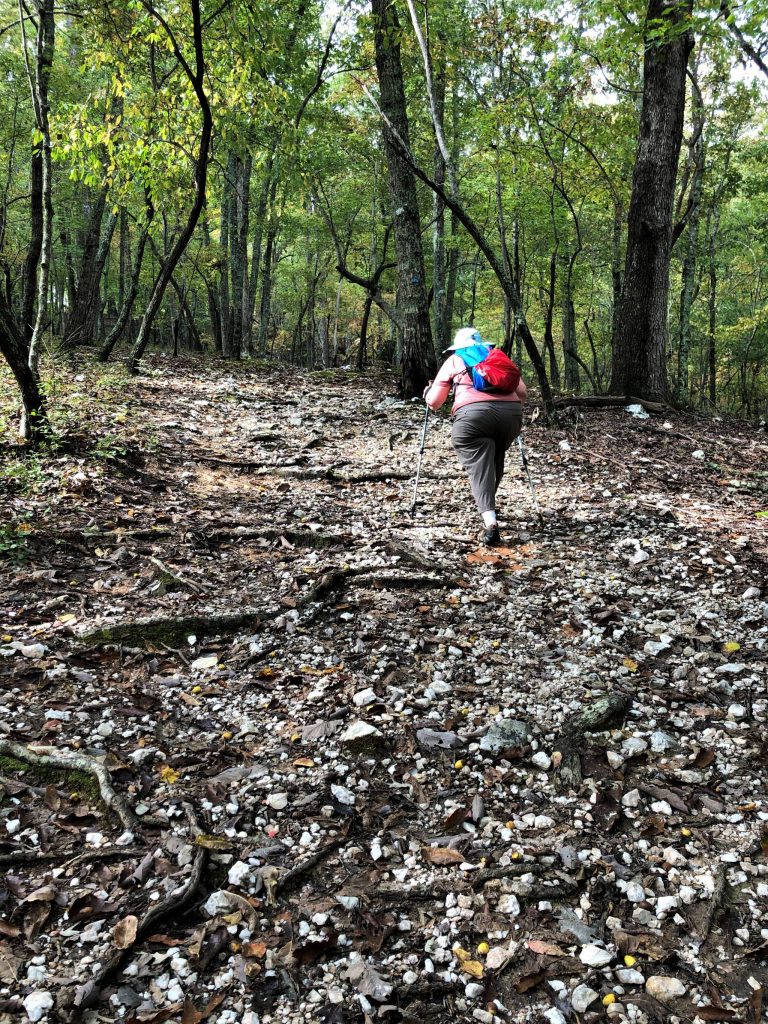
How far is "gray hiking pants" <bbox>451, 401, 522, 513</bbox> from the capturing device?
22.0 ft

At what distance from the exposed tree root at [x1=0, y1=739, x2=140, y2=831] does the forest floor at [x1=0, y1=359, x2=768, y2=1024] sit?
2 centimetres

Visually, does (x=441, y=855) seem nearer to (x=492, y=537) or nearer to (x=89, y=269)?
(x=492, y=537)

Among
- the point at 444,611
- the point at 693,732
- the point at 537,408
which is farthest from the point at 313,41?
the point at 693,732

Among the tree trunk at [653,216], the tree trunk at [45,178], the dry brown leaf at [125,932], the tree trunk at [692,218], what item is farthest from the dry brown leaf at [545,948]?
the tree trunk at [692,218]

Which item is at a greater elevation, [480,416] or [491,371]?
[491,371]

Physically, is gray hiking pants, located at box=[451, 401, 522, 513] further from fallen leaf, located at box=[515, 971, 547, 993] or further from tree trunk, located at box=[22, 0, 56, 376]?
tree trunk, located at box=[22, 0, 56, 376]

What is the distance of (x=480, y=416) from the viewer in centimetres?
670

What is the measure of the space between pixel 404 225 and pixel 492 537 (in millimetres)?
7865

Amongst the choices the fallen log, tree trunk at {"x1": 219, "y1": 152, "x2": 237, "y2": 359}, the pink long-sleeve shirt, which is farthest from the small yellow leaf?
tree trunk at {"x1": 219, "y1": 152, "x2": 237, "y2": 359}

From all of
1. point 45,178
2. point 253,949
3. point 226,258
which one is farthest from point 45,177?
point 226,258

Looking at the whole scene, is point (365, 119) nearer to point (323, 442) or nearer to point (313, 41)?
point (313, 41)

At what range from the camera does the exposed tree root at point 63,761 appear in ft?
11.0

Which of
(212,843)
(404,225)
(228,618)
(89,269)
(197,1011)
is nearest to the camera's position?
(197,1011)

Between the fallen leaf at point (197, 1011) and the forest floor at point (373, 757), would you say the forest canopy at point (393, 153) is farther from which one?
the fallen leaf at point (197, 1011)
